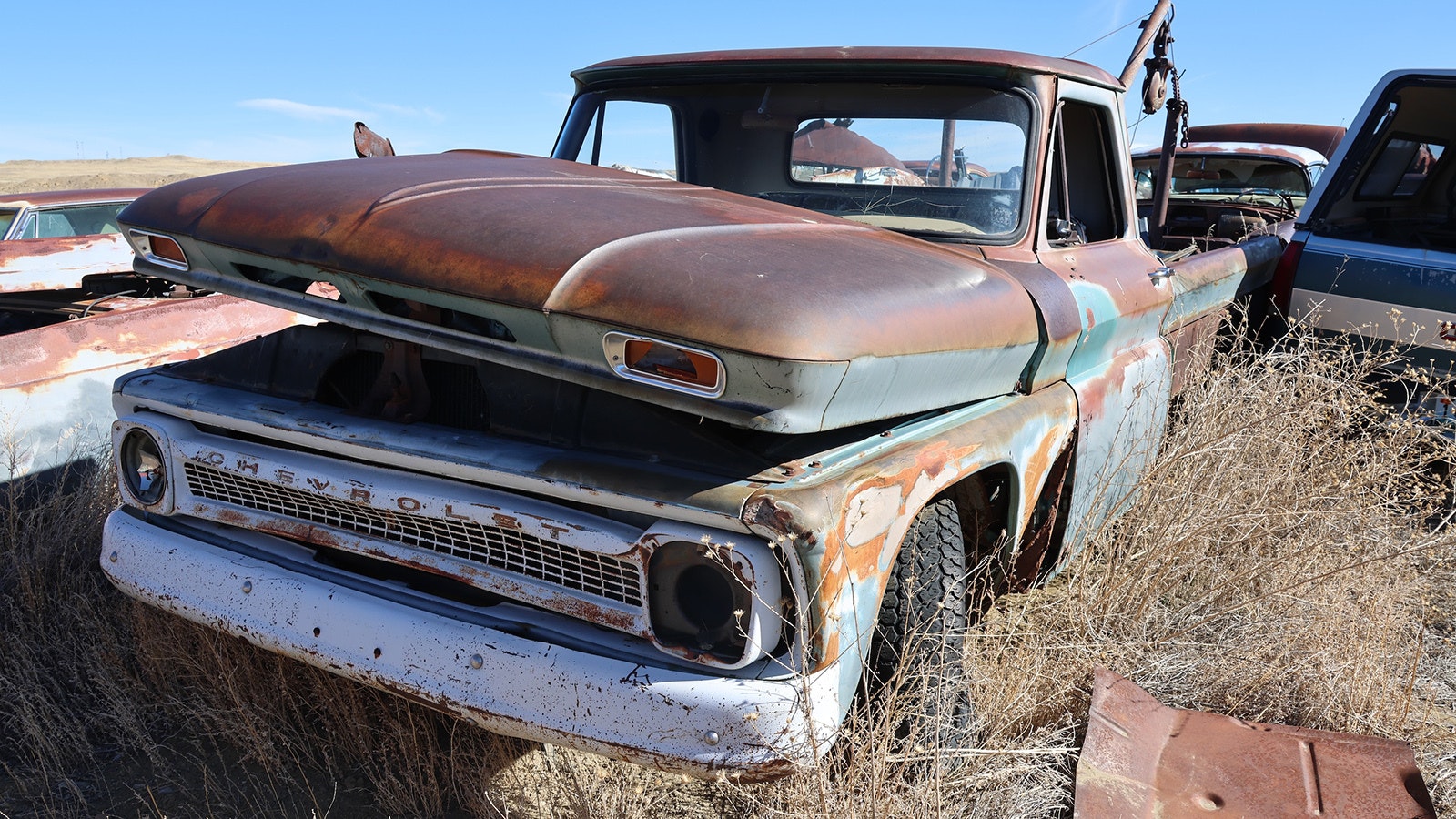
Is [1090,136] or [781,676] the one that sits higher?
[1090,136]

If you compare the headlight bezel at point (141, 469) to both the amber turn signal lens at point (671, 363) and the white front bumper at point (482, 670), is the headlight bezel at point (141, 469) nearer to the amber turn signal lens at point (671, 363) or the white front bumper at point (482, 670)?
the white front bumper at point (482, 670)

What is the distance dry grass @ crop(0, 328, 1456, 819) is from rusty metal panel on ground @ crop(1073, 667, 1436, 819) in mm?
122

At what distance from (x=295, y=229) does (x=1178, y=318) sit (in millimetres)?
3005

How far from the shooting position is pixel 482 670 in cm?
202

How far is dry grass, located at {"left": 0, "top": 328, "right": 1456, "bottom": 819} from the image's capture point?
2.44 m

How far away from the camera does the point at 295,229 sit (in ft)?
6.97

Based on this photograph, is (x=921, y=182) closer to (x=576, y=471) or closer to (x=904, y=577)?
(x=904, y=577)

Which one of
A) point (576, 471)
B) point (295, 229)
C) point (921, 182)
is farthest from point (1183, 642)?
point (295, 229)

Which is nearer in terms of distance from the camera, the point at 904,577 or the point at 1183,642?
the point at 904,577

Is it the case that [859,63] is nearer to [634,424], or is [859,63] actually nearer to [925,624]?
[634,424]

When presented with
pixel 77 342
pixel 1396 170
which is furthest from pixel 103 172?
pixel 1396 170

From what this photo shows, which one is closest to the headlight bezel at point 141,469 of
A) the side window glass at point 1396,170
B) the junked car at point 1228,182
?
the side window glass at point 1396,170

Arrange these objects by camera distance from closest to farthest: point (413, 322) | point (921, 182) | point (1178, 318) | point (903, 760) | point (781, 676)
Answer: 1. point (781, 676)
2. point (413, 322)
3. point (903, 760)
4. point (921, 182)
5. point (1178, 318)

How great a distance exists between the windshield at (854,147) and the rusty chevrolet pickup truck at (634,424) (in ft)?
0.05
